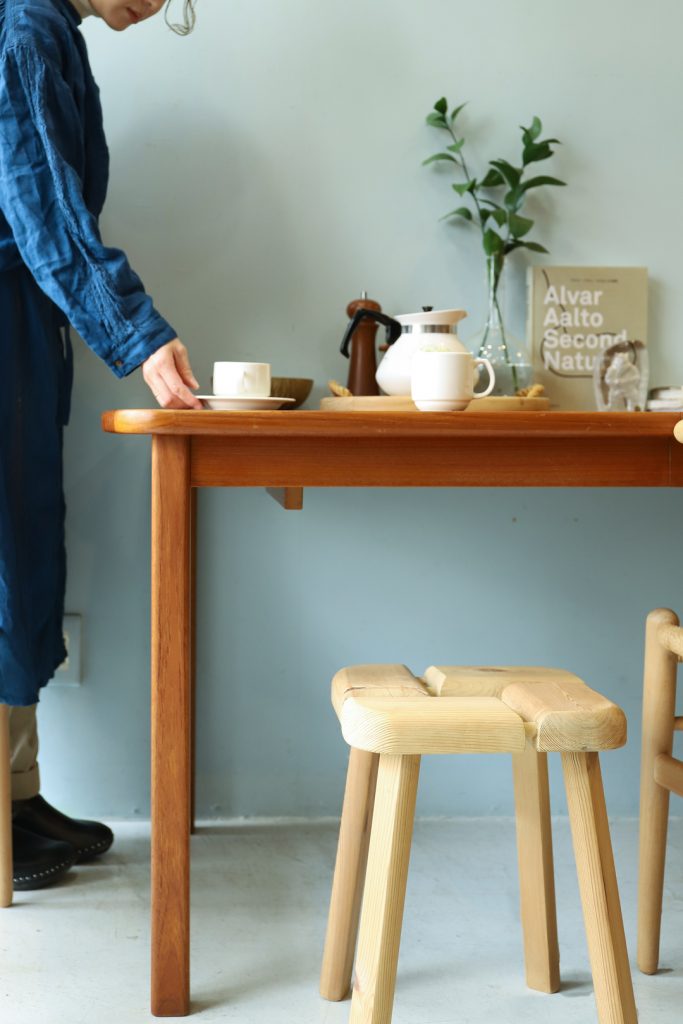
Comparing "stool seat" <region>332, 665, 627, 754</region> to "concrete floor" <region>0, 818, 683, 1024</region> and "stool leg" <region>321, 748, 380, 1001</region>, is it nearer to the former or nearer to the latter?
"stool leg" <region>321, 748, 380, 1001</region>

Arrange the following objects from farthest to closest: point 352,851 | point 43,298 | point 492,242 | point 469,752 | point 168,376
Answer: point 492,242 → point 43,298 → point 168,376 → point 352,851 → point 469,752

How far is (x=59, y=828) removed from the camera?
5.53ft

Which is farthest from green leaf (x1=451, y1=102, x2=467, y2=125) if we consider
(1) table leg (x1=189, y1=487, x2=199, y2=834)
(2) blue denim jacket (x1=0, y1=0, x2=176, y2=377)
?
(1) table leg (x1=189, y1=487, x2=199, y2=834)

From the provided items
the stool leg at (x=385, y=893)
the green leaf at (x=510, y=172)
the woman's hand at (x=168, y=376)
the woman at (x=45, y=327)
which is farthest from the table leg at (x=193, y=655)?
the stool leg at (x=385, y=893)

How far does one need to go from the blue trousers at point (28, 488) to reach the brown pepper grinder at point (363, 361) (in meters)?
0.48

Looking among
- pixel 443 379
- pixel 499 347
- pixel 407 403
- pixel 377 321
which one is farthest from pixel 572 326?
pixel 443 379

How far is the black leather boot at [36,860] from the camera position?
5.18ft

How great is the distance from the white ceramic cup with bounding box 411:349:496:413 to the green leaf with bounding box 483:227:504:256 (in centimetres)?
64

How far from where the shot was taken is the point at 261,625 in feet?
6.23

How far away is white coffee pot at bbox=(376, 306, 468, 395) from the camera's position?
61.6 inches

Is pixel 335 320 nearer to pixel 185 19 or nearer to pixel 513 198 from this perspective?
pixel 513 198

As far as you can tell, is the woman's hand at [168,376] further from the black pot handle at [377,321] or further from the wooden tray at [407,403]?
the black pot handle at [377,321]

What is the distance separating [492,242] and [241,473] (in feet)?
2.66

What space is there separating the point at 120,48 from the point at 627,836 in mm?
1650
